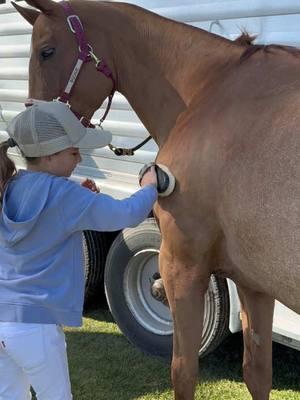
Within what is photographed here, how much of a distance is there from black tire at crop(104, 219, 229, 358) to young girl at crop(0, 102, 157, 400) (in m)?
1.49

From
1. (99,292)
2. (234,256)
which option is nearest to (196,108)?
(234,256)

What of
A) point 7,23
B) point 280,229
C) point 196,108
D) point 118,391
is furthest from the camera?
point 7,23

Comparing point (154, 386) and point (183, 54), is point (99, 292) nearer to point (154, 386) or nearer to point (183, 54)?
point (154, 386)

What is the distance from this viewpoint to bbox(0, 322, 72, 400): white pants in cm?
229

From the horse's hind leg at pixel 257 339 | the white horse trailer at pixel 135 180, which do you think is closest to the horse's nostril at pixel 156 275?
the white horse trailer at pixel 135 180

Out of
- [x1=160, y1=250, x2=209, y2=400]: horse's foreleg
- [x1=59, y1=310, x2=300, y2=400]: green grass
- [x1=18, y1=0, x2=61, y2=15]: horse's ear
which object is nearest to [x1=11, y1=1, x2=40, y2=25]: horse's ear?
[x1=18, y1=0, x2=61, y2=15]: horse's ear

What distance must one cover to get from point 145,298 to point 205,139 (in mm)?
1987

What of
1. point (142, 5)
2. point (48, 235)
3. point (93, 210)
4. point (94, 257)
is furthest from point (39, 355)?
point (142, 5)

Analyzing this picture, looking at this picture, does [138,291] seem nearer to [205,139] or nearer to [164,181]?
[164,181]

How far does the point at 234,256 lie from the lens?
238 cm

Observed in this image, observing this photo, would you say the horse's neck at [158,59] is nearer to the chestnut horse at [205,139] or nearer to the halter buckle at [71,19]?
the chestnut horse at [205,139]

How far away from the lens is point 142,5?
12.2 feet

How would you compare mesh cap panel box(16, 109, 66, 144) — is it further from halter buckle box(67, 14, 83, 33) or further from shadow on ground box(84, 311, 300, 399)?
shadow on ground box(84, 311, 300, 399)

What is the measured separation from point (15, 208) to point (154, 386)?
1.78m
